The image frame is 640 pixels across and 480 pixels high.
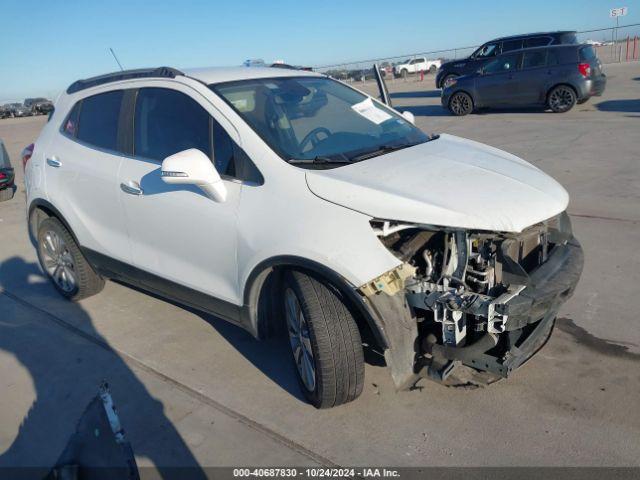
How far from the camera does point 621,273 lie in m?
4.57

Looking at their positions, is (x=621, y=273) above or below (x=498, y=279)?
below

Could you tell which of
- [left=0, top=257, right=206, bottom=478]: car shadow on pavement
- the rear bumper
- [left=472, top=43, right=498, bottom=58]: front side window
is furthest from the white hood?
[left=472, top=43, right=498, bottom=58]: front side window

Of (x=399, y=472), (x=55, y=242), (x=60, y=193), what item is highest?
(x=60, y=193)

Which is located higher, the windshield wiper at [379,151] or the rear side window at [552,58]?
the rear side window at [552,58]

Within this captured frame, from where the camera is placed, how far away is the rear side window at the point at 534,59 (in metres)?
13.9

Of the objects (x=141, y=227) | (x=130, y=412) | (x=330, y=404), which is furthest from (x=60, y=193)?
(x=330, y=404)

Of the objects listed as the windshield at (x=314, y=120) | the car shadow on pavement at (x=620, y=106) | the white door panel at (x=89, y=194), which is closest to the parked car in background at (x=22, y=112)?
the car shadow on pavement at (x=620, y=106)

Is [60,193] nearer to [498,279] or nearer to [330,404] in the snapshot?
[330,404]

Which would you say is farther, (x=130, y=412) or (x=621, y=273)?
(x=621, y=273)

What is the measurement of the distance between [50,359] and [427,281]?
284 centimetres

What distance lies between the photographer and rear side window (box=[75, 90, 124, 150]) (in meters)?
4.18

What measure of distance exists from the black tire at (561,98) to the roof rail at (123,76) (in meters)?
12.2

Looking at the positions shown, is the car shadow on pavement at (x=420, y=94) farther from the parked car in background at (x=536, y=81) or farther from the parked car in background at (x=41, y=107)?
the parked car in background at (x=41, y=107)

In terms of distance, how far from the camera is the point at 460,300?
2.66 m
